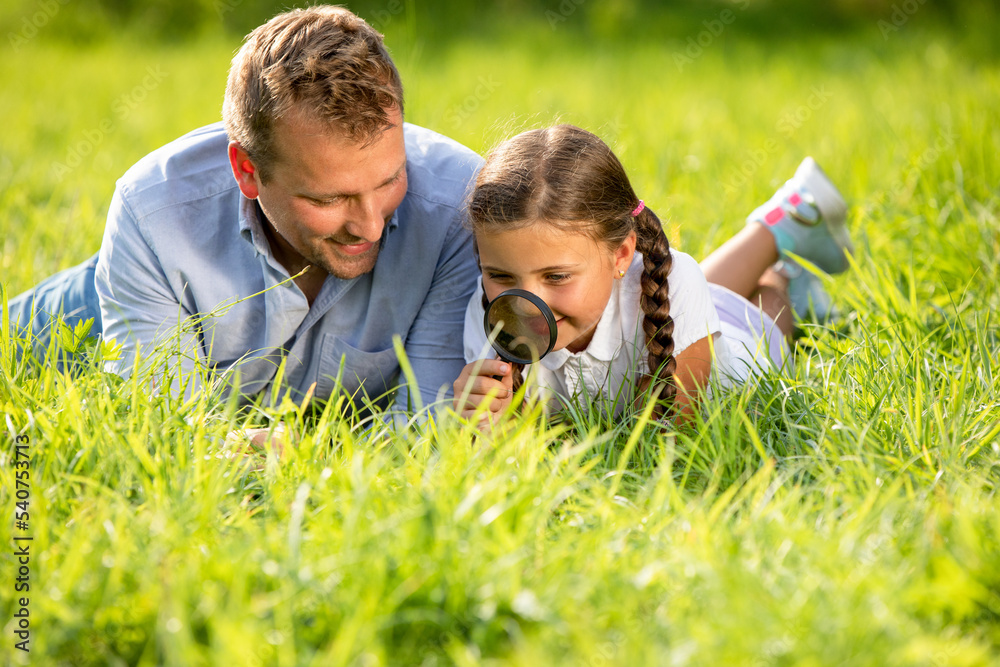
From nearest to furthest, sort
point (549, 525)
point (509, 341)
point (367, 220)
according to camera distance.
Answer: point (549, 525)
point (509, 341)
point (367, 220)

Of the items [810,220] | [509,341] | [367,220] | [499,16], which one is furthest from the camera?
[499,16]

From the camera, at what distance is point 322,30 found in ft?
8.31

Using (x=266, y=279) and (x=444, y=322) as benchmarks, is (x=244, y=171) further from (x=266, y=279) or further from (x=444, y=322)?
(x=444, y=322)

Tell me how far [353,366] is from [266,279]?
425mm

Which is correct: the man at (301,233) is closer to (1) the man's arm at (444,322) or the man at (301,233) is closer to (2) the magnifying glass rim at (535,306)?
(1) the man's arm at (444,322)

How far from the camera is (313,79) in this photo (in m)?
2.45

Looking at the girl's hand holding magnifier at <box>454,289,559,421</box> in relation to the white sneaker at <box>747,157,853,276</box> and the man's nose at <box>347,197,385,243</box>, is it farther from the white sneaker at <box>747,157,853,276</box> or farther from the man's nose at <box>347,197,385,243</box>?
the white sneaker at <box>747,157,853,276</box>

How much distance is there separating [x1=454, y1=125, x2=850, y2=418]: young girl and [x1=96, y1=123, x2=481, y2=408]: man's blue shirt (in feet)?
0.75

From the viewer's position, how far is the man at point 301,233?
97.9 inches

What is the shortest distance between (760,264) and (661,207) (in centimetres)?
88

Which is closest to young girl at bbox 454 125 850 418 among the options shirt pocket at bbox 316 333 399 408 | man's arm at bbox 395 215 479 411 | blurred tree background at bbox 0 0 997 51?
man's arm at bbox 395 215 479 411

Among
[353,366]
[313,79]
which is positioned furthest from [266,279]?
[313,79]

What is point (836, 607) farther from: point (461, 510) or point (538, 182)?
point (538, 182)

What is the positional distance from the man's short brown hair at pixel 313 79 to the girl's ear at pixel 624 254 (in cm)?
80
